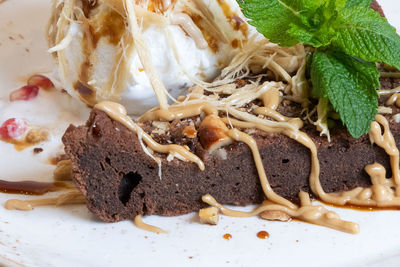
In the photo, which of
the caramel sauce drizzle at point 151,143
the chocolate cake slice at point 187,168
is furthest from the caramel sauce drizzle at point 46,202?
the caramel sauce drizzle at point 151,143

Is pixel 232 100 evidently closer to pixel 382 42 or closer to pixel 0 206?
pixel 382 42

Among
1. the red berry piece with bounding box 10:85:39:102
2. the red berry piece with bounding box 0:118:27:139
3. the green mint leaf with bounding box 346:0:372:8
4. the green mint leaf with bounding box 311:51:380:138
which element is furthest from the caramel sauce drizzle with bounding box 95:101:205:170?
the red berry piece with bounding box 10:85:39:102

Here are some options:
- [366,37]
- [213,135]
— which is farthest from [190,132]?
[366,37]

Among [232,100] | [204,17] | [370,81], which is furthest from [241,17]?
[370,81]

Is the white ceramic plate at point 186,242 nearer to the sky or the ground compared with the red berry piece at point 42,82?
nearer to the ground

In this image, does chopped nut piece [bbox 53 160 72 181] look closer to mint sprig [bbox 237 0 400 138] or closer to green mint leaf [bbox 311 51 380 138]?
mint sprig [bbox 237 0 400 138]

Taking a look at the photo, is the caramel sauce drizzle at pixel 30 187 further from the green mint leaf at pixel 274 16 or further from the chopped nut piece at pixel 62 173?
the green mint leaf at pixel 274 16

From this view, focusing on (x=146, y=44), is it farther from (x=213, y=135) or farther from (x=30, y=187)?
(x=30, y=187)
